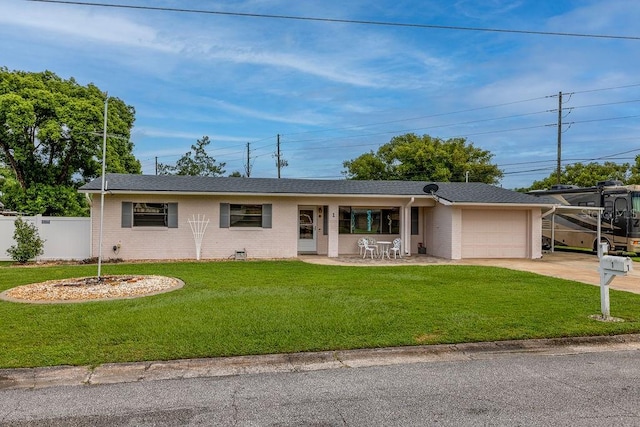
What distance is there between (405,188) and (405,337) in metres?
12.7

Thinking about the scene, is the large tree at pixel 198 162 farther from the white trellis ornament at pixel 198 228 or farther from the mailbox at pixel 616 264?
the mailbox at pixel 616 264

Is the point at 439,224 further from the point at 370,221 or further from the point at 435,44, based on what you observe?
the point at 435,44

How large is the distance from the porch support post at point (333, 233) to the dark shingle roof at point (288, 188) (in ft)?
2.82

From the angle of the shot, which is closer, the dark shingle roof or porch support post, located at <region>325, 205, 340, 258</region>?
the dark shingle roof

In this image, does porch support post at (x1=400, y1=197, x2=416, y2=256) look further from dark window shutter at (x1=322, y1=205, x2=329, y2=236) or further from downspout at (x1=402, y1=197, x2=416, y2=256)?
dark window shutter at (x1=322, y1=205, x2=329, y2=236)

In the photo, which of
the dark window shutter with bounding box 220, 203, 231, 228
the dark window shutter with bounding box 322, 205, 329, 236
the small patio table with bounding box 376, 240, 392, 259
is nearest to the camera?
the dark window shutter with bounding box 220, 203, 231, 228

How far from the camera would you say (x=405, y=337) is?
5.71m

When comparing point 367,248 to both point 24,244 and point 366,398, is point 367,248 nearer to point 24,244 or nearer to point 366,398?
point 24,244

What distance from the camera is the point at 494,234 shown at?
1694 cm

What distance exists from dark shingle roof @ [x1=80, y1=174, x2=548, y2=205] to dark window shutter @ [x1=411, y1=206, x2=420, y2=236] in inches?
39.8

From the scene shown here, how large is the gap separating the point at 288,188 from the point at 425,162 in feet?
76.8

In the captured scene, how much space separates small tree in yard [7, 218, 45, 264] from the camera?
13.9 m

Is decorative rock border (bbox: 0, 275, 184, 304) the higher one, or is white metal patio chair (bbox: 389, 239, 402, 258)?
white metal patio chair (bbox: 389, 239, 402, 258)

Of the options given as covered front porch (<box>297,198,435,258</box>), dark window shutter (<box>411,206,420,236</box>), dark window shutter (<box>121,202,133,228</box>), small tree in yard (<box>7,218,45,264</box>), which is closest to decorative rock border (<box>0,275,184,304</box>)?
small tree in yard (<box>7,218,45,264</box>)
